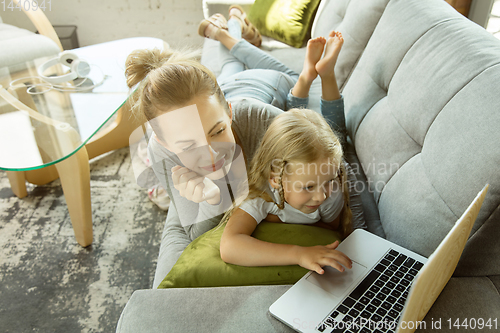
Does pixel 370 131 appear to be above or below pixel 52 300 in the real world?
above

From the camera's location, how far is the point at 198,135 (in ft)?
2.20

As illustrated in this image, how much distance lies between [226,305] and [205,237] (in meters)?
0.24

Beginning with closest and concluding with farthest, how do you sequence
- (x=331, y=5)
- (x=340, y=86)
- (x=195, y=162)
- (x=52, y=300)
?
1. (x=195, y=162)
2. (x=52, y=300)
3. (x=340, y=86)
4. (x=331, y=5)

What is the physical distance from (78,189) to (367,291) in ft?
3.38

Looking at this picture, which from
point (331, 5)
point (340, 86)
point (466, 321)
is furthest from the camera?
point (331, 5)

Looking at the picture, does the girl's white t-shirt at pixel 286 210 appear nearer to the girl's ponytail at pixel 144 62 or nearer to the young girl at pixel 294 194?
the young girl at pixel 294 194

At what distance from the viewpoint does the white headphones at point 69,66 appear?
1.51 m

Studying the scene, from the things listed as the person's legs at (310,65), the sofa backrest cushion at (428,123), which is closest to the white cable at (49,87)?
the person's legs at (310,65)

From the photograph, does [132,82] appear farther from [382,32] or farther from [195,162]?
[382,32]

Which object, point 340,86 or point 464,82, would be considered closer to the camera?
point 464,82

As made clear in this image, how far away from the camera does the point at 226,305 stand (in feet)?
1.93

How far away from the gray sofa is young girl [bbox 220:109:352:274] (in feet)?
0.27

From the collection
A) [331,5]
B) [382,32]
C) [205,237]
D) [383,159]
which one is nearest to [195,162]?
[205,237]

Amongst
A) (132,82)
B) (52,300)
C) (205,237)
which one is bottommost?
Answer: (52,300)
